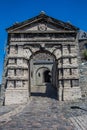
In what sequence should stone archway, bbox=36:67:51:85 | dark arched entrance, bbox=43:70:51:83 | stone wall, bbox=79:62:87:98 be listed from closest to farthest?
stone wall, bbox=79:62:87:98, stone archway, bbox=36:67:51:85, dark arched entrance, bbox=43:70:51:83

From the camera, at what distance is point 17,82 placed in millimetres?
12484

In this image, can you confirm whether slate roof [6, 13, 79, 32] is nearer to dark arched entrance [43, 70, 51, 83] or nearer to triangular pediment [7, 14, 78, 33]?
triangular pediment [7, 14, 78, 33]

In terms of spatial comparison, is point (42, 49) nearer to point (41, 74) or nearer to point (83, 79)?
point (83, 79)

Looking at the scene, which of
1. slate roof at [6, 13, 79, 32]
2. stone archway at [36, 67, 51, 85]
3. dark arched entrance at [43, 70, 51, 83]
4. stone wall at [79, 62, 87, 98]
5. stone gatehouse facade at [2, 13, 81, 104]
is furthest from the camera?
dark arched entrance at [43, 70, 51, 83]

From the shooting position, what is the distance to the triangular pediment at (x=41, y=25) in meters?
13.4

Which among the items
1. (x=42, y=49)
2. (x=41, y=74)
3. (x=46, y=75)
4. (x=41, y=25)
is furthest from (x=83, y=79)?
(x=46, y=75)

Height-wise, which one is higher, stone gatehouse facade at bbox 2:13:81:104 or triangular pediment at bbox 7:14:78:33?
triangular pediment at bbox 7:14:78:33

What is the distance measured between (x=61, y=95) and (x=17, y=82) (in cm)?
330

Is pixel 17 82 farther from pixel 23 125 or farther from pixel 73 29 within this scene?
pixel 23 125

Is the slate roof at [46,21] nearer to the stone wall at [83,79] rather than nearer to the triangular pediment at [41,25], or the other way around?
the triangular pediment at [41,25]

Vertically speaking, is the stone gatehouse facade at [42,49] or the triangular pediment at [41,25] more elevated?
the triangular pediment at [41,25]

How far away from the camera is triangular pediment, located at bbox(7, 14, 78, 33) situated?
1344 centimetres

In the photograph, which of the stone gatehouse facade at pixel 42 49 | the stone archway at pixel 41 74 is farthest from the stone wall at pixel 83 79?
the stone archway at pixel 41 74

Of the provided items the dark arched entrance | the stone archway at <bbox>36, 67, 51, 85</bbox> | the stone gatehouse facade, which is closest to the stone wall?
the stone gatehouse facade
